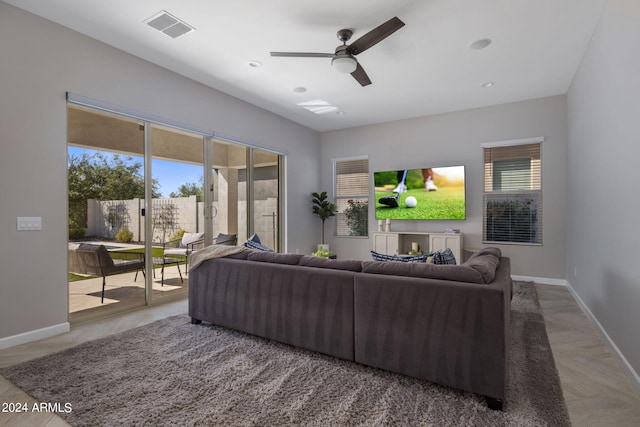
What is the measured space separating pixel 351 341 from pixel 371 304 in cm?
32

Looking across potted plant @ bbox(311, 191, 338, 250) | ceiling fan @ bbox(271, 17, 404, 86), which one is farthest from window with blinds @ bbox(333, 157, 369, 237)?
ceiling fan @ bbox(271, 17, 404, 86)

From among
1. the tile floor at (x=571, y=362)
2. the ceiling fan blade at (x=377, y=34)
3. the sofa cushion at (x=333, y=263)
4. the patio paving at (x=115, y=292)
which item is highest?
the ceiling fan blade at (x=377, y=34)

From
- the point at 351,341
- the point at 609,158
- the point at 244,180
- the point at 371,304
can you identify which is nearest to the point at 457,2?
the point at 609,158

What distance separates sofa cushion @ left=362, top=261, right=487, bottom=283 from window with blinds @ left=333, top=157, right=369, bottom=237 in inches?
171

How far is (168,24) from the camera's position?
299 cm

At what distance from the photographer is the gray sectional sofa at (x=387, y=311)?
1.78 m

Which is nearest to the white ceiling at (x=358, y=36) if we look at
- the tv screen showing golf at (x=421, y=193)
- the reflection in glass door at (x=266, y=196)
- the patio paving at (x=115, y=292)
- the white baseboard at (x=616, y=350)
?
the reflection in glass door at (x=266, y=196)

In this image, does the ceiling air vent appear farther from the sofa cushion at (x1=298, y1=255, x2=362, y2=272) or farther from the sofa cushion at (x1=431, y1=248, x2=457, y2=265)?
the sofa cushion at (x1=431, y1=248, x2=457, y2=265)

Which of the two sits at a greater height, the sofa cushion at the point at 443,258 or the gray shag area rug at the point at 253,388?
the sofa cushion at the point at 443,258

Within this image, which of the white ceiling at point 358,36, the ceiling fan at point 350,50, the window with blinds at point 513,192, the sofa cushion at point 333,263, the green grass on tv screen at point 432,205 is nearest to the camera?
the sofa cushion at point 333,263

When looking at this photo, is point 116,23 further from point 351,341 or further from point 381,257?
point 351,341

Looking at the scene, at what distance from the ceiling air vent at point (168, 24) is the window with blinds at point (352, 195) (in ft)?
13.4

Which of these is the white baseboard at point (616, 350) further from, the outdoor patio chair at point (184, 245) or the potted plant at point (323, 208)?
the outdoor patio chair at point (184, 245)

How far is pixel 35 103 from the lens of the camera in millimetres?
2871
